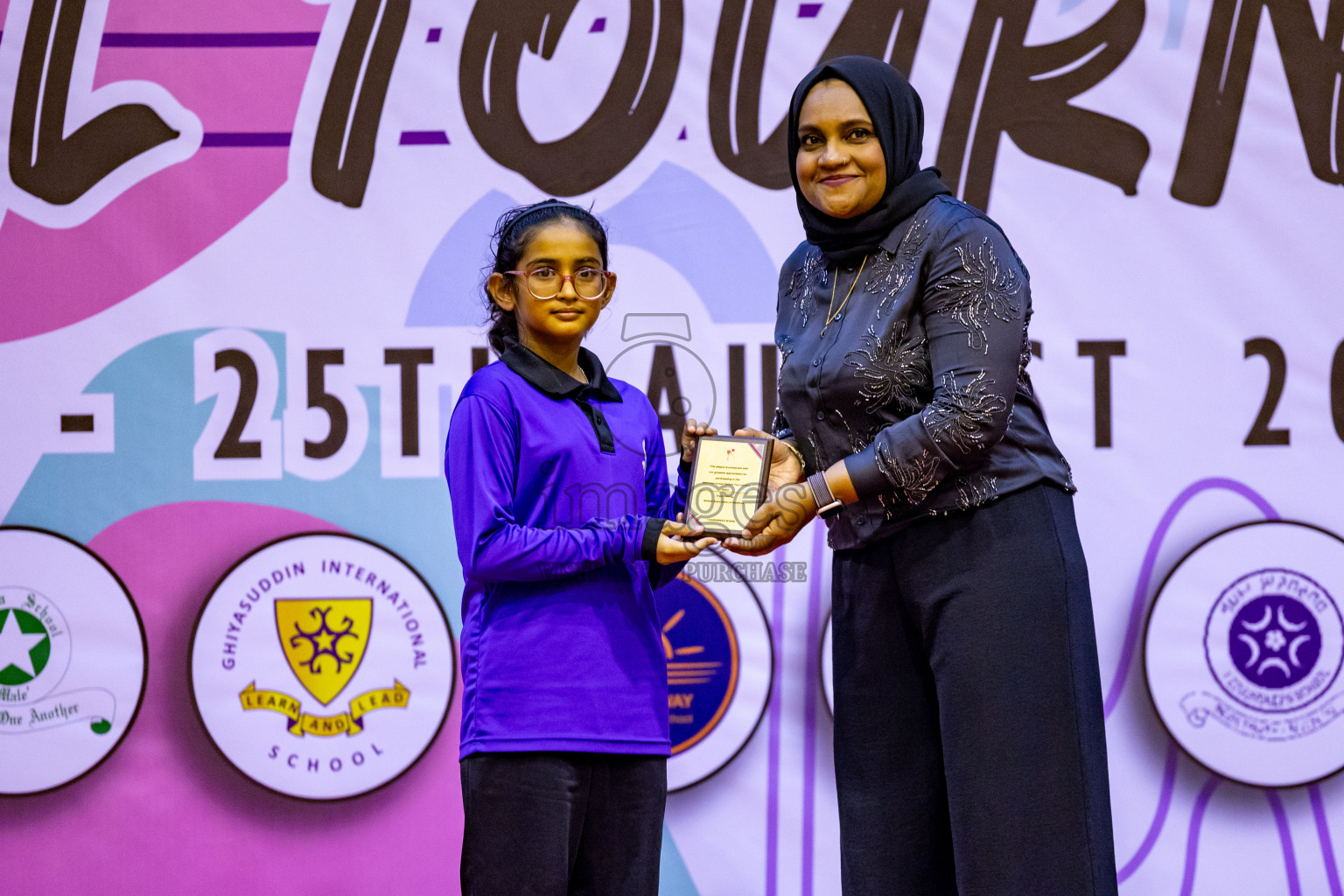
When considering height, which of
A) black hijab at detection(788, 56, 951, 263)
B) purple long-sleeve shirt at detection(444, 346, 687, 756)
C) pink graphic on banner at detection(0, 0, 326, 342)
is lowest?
purple long-sleeve shirt at detection(444, 346, 687, 756)

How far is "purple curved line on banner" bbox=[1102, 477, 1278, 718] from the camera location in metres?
2.67

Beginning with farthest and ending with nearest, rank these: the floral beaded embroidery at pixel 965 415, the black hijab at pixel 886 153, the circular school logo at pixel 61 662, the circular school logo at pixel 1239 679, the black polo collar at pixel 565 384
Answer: the circular school logo at pixel 61 662
the circular school logo at pixel 1239 679
the black polo collar at pixel 565 384
the black hijab at pixel 886 153
the floral beaded embroidery at pixel 965 415

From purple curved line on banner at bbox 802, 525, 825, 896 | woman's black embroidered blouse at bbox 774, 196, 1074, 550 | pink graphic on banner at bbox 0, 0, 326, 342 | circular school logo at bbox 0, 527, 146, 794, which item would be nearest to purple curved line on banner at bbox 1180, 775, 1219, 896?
purple curved line on banner at bbox 802, 525, 825, 896

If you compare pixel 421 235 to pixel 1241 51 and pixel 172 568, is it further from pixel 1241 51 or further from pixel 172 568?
pixel 1241 51

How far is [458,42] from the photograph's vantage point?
108 inches

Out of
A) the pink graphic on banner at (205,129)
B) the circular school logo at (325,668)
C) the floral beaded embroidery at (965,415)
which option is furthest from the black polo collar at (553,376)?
the pink graphic on banner at (205,129)

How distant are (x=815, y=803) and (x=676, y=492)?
3.60 ft

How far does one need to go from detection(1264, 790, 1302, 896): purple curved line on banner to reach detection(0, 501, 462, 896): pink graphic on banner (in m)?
1.88

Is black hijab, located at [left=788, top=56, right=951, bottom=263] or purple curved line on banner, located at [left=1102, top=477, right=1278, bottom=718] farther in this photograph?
purple curved line on banner, located at [left=1102, top=477, right=1278, bottom=718]

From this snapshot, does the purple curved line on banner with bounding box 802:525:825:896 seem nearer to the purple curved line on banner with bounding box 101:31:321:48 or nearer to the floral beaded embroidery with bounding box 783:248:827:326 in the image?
the floral beaded embroidery with bounding box 783:248:827:326

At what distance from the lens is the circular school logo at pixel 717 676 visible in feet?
8.86

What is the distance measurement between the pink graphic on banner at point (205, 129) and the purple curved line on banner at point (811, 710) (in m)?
1.56

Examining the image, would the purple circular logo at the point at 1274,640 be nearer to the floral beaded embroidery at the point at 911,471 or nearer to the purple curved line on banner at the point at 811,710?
the purple curved line on banner at the point at 811,710

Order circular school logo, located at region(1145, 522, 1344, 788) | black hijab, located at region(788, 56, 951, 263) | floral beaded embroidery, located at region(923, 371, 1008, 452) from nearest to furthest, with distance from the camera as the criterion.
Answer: floral beaded embroidery, located at region(923, 371, 1008, 452)
black hijab, located at region(788, 56, 951, 263)
circular school logo, located at region(1145, 522, 1344, 788)
